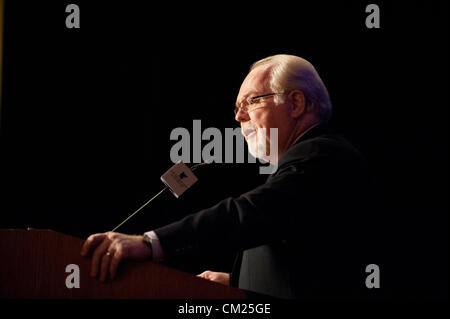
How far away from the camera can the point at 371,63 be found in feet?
7.06

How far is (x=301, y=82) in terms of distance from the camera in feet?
4.79

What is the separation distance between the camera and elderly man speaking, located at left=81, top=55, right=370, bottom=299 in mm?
895

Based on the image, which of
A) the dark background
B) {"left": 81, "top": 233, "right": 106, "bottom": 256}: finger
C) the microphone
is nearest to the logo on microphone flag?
the microphone

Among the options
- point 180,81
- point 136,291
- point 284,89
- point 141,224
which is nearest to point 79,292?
point 136,291

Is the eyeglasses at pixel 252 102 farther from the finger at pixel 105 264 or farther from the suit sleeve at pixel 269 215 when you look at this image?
the finger at pixel 105 264

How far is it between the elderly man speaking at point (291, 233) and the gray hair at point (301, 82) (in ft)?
0.40

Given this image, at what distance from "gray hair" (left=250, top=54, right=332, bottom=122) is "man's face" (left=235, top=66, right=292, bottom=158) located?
0.10 feet

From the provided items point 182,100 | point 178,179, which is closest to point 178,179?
point 178,179

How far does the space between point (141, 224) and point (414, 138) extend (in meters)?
1.47

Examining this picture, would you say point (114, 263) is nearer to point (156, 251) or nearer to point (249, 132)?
point (156, 251)

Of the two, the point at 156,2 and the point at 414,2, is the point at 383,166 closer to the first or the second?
the point at 414,2

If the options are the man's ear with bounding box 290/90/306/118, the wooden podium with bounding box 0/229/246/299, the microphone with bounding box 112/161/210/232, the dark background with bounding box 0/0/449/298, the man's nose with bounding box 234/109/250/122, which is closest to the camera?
the wooden podium with bounding box 0/229/246/299

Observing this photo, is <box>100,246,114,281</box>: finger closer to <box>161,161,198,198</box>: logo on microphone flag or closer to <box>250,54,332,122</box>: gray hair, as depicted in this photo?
<box>161,161,198,198</box>: logo on microphone flag

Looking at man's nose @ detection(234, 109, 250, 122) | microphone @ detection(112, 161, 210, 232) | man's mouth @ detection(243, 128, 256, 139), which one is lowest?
microphone @ detection(112, 161, 210, 232)
